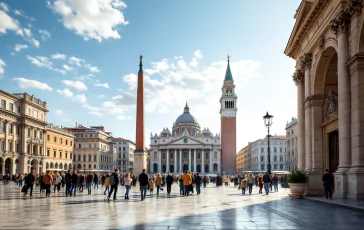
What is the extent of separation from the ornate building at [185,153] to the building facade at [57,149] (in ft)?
148

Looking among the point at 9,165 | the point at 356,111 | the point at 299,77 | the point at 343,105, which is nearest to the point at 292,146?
the point at 9,165

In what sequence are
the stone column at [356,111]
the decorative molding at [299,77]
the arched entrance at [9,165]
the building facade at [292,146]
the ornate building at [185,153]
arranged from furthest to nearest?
the ornate building at [185,153] → the building facade at [292,146] → the arched entrance at [9,165] → the decorative molding at [299,77] → the stone column at [356,111]

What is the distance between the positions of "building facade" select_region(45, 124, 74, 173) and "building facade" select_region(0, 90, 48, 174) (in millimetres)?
→ 2923

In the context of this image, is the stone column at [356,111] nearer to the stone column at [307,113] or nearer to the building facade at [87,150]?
the stone column at [307,113]

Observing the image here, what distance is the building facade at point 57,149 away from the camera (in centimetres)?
7475

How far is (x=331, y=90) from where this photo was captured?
20547mm

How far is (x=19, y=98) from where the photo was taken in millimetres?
61719

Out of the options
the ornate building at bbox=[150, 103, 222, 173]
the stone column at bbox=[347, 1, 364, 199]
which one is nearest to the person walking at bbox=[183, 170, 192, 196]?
the stone column at bbox=[347, 1, 364, 199]

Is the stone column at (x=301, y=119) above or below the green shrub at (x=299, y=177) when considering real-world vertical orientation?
above

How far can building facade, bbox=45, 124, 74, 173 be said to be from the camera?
245ft

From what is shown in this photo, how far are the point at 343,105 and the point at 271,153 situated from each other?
10817 centimetres

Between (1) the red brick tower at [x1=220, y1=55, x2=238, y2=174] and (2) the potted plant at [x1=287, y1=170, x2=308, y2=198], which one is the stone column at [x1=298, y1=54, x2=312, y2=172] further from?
(1) the red brick tower at [x1=220, y1=55, x2=238, y2=174]

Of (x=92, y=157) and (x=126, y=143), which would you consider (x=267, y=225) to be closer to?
(x=92, y=157)

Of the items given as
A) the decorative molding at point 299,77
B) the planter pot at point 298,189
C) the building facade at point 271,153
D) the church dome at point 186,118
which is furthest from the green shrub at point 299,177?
the church dome at point 186,118
